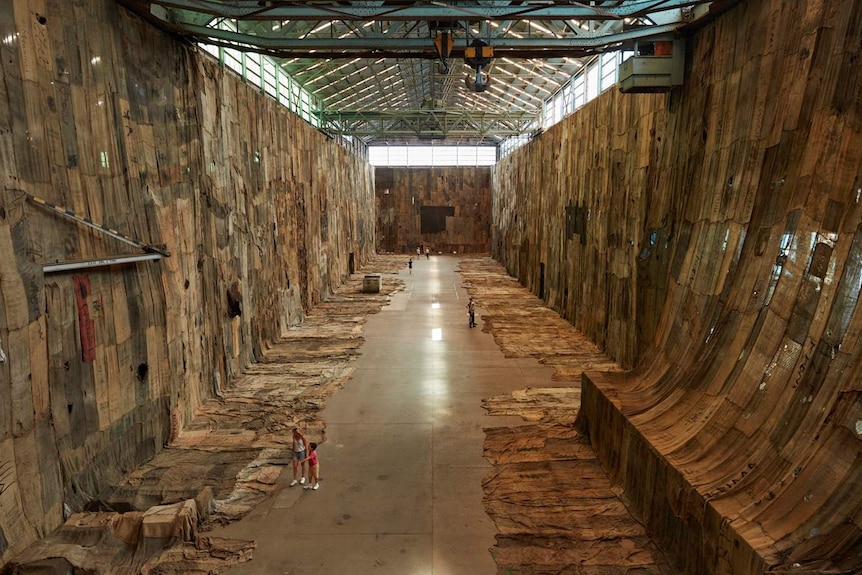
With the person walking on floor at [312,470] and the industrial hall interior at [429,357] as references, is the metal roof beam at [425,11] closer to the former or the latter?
the industrial hall interior at [429,357]

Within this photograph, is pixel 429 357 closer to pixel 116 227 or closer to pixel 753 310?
pixel 116 227

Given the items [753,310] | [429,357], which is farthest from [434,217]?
[753,310]

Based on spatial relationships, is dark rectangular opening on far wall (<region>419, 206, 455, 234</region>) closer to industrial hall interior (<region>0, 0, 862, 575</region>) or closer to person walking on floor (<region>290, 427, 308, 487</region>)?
industrial hall interior (<region>0, 0, 862, 575</region>)

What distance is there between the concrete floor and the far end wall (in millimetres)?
25098

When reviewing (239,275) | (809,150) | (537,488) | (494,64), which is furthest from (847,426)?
(494,64)

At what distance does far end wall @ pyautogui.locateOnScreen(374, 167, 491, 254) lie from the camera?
36500mm

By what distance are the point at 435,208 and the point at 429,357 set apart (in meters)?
25.9

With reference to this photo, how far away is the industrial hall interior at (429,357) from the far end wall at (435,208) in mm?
24706

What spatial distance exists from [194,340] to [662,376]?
7113 millimetres

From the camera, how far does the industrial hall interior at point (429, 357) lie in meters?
4.79

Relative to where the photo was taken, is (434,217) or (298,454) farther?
(434,217)

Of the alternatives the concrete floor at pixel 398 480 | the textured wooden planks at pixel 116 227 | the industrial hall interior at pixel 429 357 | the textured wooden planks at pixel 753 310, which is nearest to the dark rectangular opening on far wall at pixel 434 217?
the industrial hall interior at pixel 429 357

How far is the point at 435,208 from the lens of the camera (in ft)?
121

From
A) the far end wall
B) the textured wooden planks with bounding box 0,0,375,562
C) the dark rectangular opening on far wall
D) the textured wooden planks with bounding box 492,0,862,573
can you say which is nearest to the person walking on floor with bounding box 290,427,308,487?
the textured wooden planks with bounding box 0,0,375,562
